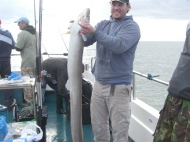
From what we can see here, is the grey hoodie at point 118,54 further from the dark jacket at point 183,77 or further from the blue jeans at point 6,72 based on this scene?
the blue jeans at point 6,72


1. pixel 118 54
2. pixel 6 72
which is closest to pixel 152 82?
pixel 6 72

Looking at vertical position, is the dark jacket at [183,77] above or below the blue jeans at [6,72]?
above

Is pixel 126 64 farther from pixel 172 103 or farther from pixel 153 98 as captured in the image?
pixel 153 98

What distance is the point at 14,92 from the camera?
6.66 metres

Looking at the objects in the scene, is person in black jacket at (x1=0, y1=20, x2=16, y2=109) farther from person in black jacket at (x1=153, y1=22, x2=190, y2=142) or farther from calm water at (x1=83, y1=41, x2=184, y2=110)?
person in black jacket at (x1=153, y1=22, x2=190, y2=142)

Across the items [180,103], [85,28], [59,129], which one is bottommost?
[59,129]

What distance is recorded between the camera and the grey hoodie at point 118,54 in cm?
293

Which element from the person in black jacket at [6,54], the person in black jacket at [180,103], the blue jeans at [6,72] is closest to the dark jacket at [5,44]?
the person in black jacket at [6,54]

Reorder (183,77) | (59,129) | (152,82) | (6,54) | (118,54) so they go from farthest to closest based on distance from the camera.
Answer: (152,82) < (6,54) < (59,129) < (118,54) < (183,77)

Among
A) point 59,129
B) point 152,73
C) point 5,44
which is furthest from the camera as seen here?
point 152,73

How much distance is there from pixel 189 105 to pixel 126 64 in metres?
0.87

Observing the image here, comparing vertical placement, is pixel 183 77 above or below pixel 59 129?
above

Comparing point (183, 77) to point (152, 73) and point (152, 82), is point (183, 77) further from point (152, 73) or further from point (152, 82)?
point (152, 73)

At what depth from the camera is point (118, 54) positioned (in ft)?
9.91
